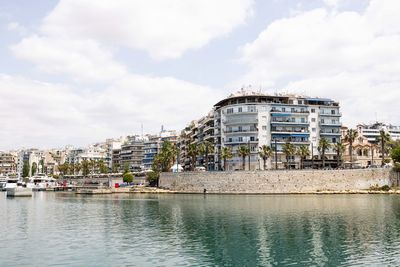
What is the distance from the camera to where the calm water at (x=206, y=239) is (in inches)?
1341

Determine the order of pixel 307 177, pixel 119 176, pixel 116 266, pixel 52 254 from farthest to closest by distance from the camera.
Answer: pixel 119 176, pixel 307 177, pixel 52 254, pixel 116 266

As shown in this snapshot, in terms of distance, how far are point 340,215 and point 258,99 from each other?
268 ft

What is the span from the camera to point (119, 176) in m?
173

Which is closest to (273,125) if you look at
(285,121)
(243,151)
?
(285,121)

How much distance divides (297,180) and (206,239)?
3109 inches

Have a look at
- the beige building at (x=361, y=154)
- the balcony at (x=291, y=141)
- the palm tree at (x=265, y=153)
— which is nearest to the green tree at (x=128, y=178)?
the palm tree at (x=265, y=153)

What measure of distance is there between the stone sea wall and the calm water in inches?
2009

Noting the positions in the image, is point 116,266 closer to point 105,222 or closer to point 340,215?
point 105,222

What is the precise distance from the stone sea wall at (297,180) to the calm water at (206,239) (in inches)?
2009

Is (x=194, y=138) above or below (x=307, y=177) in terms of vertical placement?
above

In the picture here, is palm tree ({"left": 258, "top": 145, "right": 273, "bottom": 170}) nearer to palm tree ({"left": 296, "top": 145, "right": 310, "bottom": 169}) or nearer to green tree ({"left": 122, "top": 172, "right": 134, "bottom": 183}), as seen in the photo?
palm tree ({"left": 296, "top": 145, "right": 310, "bottom": 169})

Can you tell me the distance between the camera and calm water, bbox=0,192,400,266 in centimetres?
3406

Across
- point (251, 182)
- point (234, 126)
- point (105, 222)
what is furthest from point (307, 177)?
point (105, 222)

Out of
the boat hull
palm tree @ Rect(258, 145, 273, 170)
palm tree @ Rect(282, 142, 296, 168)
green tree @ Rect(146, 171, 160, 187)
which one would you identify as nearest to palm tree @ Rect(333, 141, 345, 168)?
palm tree @ Rect(282, 142, 296, 168)
